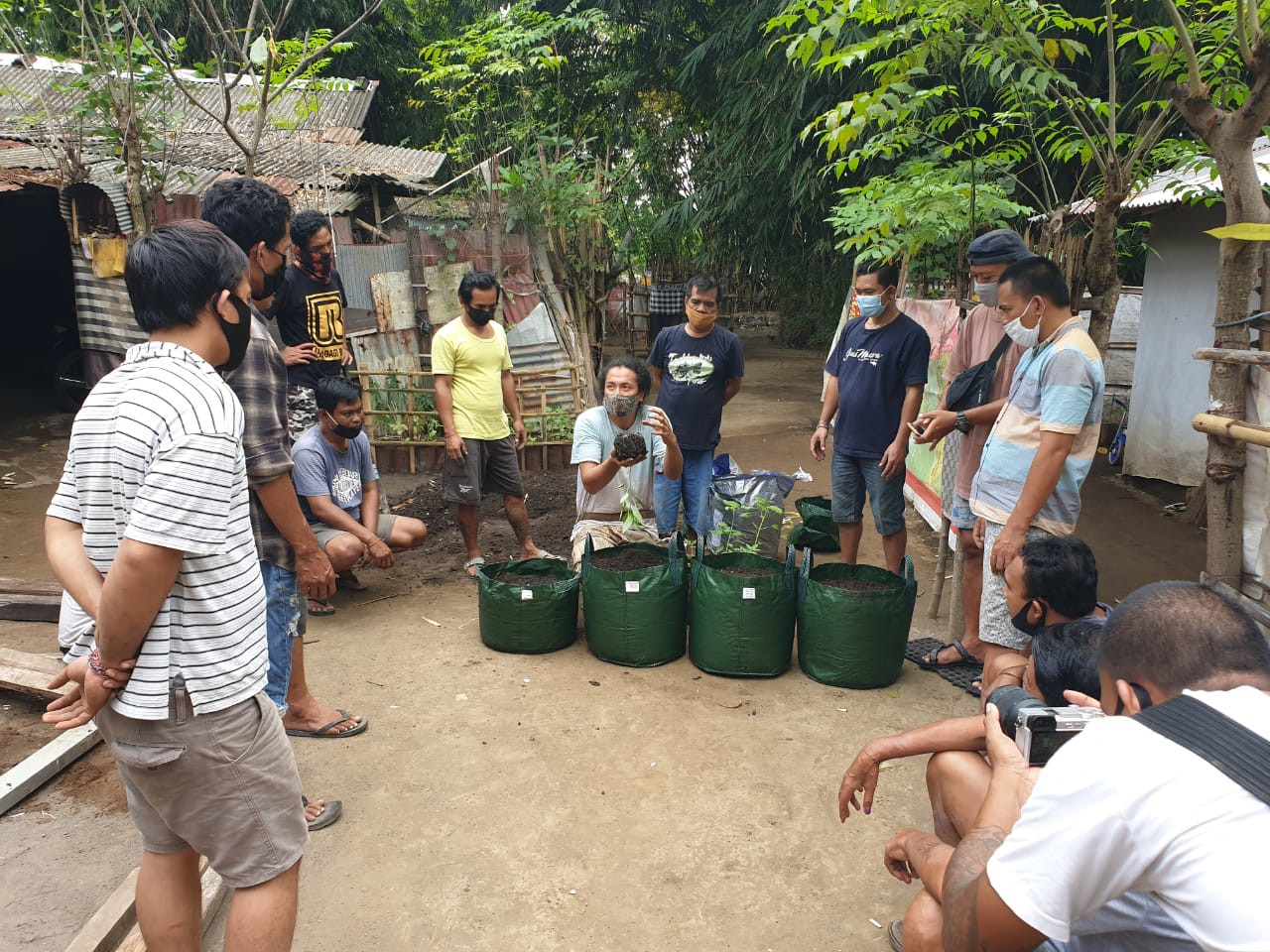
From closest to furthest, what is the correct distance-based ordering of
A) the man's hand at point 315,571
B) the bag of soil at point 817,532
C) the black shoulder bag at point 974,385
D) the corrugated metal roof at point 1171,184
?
the man's hand at point 315,571, the black shoulder bag at point 974,385, the corrugated metal roof at point 1171,184, the bag of soil at point 817,532

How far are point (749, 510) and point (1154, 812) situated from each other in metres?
3.64

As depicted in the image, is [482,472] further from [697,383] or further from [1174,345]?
[1174,345]

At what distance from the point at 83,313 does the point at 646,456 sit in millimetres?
6806

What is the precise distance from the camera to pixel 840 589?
387 cm

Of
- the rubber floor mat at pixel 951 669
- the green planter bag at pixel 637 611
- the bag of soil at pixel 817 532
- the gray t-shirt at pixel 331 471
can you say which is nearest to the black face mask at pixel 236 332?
the gray t-shirt at pixel 331 471

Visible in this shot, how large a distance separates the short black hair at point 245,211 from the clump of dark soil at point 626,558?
214 centimetres

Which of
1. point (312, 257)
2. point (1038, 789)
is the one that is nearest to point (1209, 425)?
point (1038, 789)

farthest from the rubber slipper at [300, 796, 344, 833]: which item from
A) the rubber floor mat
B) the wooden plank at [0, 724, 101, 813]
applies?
the rubber floor mat

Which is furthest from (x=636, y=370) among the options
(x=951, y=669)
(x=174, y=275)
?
(x=174, y=275)

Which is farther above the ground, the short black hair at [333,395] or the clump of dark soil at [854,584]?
the short black hair at [333,395]

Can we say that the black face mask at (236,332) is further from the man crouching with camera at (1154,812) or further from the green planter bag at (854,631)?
the green planter bag at (854,631)

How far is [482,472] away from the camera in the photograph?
5.42m

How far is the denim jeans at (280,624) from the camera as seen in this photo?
301 centimetres

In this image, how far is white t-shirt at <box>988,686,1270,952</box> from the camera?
3.68ft
